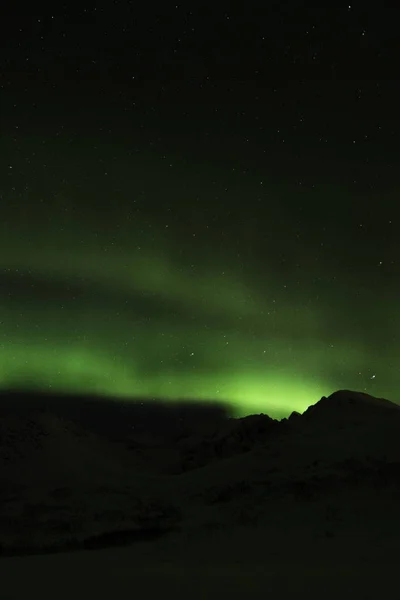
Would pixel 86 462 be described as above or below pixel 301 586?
above

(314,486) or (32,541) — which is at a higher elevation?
(314,486)

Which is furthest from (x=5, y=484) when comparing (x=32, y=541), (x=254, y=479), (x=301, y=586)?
(x=301, y=586)

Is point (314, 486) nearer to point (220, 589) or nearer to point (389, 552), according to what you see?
point (389, 552)

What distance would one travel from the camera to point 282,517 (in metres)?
20.6

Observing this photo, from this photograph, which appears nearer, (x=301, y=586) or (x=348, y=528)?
(x=301, y=586)

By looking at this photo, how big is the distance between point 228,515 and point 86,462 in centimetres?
5669

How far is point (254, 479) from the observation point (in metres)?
28.4

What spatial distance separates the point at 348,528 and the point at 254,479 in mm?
10913

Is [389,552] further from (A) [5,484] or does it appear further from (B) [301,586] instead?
(A) [5,484]

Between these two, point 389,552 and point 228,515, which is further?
point 228,515

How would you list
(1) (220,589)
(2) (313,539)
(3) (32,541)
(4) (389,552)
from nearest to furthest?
(1) (220,589) → (4) (389,552) → (2) (313,539) → (3) (32,541)

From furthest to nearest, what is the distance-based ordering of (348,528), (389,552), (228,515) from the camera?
(228,515) < (348,528) < (389,552)

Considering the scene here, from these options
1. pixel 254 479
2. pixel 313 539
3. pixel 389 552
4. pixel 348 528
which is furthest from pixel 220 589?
pixel 254 479

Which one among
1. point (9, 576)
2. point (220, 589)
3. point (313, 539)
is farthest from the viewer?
point (313, 539)
